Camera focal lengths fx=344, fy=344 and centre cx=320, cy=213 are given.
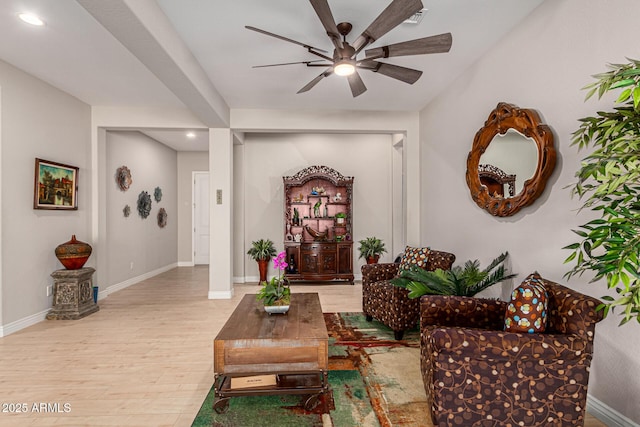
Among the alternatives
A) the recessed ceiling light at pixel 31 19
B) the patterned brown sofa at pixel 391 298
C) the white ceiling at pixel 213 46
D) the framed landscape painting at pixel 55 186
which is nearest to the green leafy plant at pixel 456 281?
the patterned brown sofa at pixel 391 298

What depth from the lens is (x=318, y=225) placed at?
6535mm

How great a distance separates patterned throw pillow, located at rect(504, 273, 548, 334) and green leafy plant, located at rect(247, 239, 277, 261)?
464 centimetres

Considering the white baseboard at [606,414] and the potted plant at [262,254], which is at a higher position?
the potted plant at [262,254]

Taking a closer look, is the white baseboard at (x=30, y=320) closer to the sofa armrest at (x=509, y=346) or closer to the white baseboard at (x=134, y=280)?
the white baseboard at (x=134, y=280)

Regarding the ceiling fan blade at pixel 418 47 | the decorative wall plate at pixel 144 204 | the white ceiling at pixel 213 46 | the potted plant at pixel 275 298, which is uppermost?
the white ceiling at pixel 213 46

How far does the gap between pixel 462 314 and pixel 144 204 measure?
20.6ft

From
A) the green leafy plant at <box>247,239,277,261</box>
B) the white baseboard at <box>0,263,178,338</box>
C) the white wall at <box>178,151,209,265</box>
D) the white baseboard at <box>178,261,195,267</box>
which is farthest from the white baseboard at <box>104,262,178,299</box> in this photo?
the green leafy plant at <box>247,239,277,261</box>

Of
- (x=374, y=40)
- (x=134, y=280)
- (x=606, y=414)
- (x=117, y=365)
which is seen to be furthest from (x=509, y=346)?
(x=134, y=280)

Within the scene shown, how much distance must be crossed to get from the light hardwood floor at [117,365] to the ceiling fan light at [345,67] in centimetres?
263

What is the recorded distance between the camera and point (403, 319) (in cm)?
335

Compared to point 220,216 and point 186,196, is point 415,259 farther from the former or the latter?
point 186,196

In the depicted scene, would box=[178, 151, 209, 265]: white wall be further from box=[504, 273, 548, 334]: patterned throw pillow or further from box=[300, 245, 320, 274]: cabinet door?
box=[504, 273, 548, 334]: patterned throw pillow

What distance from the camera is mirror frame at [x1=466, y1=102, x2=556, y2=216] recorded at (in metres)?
2.51

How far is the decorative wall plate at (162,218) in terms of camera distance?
7469mm
